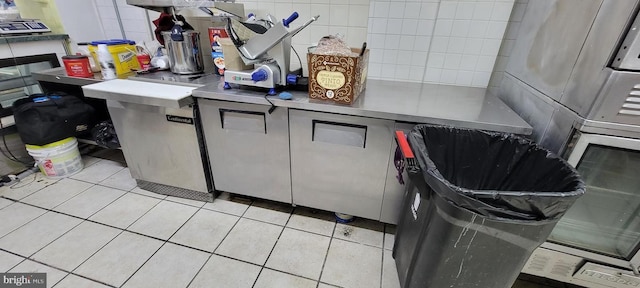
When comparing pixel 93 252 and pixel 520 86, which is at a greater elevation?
pixel 520 86

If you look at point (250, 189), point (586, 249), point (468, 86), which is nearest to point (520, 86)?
point (468, 86)

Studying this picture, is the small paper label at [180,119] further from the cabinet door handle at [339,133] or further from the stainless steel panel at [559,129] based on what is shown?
the stainless steel panel at [559,129]

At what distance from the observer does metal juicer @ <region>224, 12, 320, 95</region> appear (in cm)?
125

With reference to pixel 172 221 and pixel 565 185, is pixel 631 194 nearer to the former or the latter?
pixel 565 185

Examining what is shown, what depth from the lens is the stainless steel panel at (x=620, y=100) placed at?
79 cm

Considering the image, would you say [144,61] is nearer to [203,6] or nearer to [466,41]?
[203,6]

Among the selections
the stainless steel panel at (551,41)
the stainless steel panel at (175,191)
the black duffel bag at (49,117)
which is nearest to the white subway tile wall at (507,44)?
the stainless steel panel at (551,41)

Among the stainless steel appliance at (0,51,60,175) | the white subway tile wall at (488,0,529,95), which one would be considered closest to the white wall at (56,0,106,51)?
the stainless steel appliance at (0,51,60,175)

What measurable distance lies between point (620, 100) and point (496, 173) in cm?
45

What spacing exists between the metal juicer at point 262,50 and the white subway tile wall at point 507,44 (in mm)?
1147

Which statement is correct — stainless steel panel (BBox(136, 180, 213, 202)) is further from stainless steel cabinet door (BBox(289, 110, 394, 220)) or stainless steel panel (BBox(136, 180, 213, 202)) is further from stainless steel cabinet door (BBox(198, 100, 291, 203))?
stainless steel cabinet door (BBox(289, 110, 394, 220))

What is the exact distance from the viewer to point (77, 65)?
1.73 meters

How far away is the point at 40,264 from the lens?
4.35 feet

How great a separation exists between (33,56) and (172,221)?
1707mm
